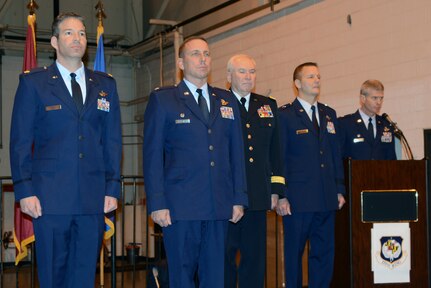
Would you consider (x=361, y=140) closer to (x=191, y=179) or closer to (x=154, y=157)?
(x=191, y=179)

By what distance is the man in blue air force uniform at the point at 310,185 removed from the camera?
14.4 ft

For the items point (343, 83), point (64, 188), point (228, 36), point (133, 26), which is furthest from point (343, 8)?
point (133, 26)

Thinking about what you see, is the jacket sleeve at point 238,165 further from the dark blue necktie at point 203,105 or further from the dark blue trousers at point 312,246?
the dark blue trousers at point 312,246

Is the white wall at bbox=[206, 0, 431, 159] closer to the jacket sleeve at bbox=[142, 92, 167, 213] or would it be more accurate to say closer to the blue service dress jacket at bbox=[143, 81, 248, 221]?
the blue service dress jacket at bbox=[143, 81, 248, 221]

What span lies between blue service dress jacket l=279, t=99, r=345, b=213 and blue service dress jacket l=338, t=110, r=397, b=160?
2.07ft

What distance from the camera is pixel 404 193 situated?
448 cm

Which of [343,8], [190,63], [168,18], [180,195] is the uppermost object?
[168,18]

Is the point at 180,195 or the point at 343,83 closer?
the point at 180,195

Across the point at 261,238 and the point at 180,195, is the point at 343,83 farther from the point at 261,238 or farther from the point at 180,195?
the point at 180,195

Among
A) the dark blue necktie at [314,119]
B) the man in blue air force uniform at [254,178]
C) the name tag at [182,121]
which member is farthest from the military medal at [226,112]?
the dark blue necktie at [314,119]

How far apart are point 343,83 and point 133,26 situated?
6.01 m

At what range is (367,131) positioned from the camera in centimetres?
516

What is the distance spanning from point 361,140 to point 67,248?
9.10 ft

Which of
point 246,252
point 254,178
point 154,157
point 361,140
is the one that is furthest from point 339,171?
point 154,157
